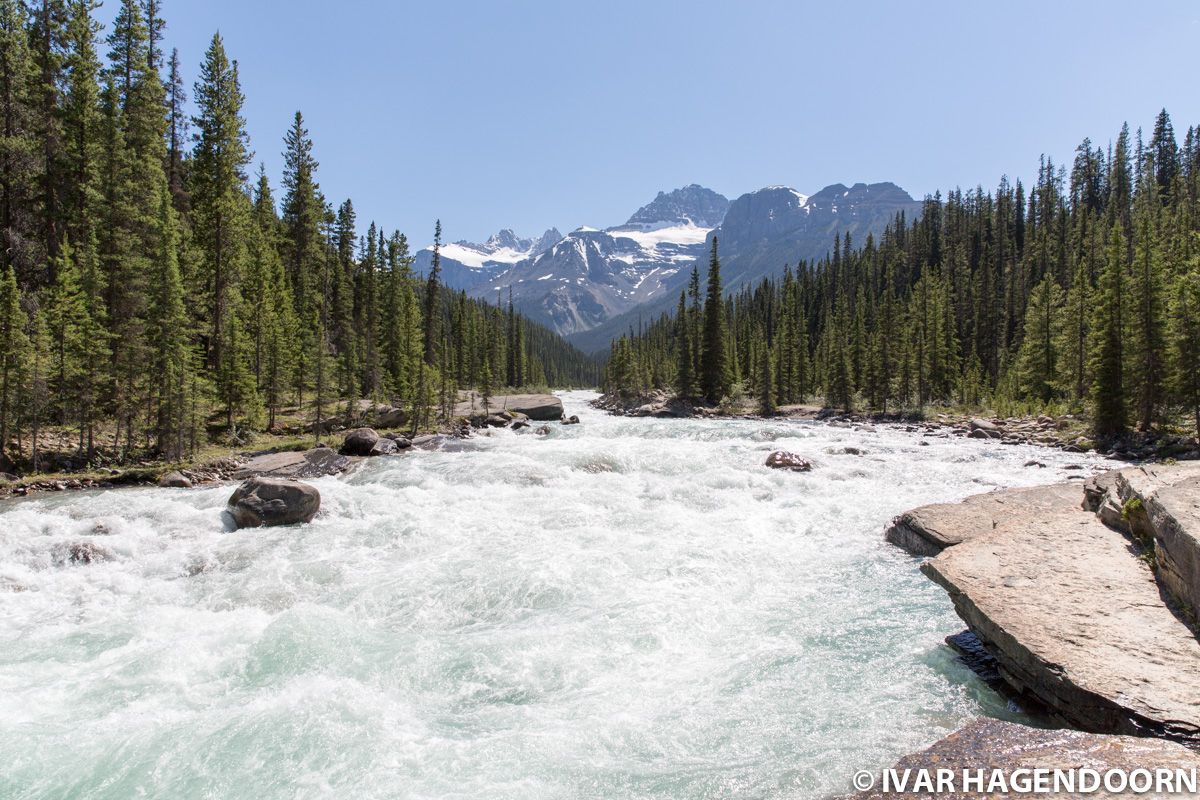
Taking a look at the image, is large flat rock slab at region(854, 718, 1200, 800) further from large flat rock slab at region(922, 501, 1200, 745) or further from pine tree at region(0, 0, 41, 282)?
pine tree at region(0, 0, 41, 282)

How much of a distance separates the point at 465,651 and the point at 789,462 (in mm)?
15532

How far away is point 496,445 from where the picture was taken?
→ 2806cm

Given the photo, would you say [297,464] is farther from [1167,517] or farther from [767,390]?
[767,390]

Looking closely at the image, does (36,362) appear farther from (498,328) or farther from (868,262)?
(868,262)

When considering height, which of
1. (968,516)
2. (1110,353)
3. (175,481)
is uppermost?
(1110,353)

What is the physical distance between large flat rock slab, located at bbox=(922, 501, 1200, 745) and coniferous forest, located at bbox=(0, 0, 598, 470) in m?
25.3

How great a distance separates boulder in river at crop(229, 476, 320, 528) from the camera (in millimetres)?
14273

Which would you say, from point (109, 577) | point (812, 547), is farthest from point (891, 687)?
point (109, 577)

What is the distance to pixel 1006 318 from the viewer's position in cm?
7462

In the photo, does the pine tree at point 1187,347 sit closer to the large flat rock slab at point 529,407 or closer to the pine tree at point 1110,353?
the pine tree at point 1110,353

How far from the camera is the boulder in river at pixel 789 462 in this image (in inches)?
816

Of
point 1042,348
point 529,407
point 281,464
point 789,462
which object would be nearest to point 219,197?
point 281,464

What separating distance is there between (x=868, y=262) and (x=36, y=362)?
122710mm

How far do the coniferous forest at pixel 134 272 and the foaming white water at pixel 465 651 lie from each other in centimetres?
643
